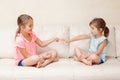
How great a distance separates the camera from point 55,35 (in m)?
2.90

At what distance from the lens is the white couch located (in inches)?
93.2

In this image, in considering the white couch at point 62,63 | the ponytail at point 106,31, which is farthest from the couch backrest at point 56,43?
the ponytail at point 106,31

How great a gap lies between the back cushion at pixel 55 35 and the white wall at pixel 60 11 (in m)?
0.25

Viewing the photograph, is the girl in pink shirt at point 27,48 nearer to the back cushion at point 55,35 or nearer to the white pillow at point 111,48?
the back cushion at point 55,35

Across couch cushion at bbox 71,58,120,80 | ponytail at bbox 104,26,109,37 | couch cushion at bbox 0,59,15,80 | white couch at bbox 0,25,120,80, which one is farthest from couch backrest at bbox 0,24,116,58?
couch cushion at bbox 71,58,120,80

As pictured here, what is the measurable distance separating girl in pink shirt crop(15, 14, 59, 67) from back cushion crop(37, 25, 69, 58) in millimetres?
101

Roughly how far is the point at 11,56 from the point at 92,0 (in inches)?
46.5

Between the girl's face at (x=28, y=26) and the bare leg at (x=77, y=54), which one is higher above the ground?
the girl's face at (x=28, y=26)

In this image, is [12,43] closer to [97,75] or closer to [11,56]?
[11,56]

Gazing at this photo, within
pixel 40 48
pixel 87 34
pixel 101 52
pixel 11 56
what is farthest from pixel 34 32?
pixel 101 52

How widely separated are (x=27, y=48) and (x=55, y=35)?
0.38m

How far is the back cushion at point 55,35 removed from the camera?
287 centimetres

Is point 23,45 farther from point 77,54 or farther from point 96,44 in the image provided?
point 96,44

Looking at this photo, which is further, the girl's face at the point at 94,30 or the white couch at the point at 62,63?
the girl's face at the point at 94,30
